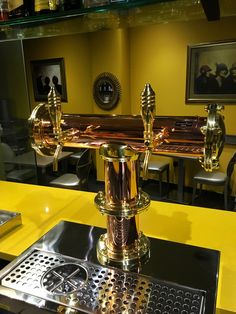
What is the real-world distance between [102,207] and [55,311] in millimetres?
249

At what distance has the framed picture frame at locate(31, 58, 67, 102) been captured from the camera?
145 inches

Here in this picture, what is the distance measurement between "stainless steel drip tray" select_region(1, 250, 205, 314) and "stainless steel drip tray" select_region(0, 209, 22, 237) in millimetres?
189

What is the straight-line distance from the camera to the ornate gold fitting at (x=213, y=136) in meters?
0.56

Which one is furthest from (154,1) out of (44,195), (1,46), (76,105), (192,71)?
(76,105)

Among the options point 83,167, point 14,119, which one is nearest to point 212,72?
point 83,167

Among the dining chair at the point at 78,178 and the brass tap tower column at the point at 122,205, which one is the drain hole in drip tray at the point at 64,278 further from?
the dining chair at the point at 78,178

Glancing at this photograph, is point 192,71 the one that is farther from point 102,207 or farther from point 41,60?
point 102,207

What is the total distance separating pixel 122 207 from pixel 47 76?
3.47 meters

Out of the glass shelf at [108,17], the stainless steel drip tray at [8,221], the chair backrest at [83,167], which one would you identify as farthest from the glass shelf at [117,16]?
the chair backrest at [83,167]

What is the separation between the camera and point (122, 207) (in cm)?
69

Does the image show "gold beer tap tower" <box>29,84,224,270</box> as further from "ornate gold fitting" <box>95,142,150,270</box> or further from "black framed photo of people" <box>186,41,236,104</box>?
"black framed photo of people" <box>186,41,236,104</box>

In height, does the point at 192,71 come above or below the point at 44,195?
above

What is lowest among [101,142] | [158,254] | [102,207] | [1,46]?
[158,254]

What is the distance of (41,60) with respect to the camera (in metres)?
3.78
